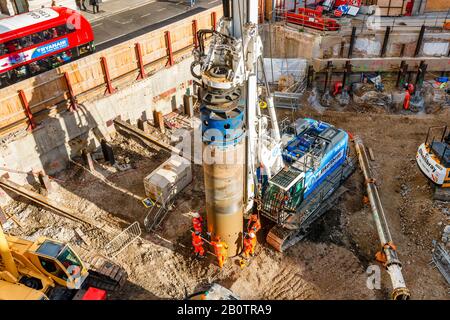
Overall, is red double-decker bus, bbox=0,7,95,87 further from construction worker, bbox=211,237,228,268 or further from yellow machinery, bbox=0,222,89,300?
construction worker, bbox=211,237,228,268

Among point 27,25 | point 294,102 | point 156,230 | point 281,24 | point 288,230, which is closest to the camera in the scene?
point 288,230

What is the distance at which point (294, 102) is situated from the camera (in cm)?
2638

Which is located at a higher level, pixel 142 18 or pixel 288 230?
pixel 142 18

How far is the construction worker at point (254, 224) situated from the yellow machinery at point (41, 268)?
6.70 metres

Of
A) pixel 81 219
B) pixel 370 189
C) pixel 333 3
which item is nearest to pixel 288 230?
pixel 370 189

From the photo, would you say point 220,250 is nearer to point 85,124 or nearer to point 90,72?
point 85,124

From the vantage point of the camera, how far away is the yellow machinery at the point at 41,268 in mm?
14859

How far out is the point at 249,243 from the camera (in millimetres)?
17141

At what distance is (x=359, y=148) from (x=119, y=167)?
12659 millimetres

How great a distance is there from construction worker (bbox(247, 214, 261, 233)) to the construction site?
5.1 inches

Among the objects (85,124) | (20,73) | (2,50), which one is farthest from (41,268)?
(2,50)

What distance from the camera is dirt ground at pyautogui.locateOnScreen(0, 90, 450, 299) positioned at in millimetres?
16531

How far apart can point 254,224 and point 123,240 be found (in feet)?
18.9
